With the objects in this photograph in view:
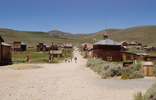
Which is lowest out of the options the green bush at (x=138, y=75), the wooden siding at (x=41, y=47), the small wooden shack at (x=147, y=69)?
the green bush at (x=138, y=75)

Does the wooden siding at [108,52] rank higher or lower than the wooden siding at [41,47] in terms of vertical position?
lower

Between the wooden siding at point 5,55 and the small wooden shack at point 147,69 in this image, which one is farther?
the wooden siding at point 5,55

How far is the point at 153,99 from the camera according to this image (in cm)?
572

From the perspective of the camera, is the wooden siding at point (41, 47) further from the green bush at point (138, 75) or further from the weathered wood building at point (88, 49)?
the green bush at point (138, 75)

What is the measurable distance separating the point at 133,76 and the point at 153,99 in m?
7.29

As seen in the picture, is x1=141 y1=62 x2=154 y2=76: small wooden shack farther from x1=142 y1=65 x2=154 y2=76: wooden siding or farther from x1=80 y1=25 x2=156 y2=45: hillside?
x1=80 y1=25 x2=156 y2=45: hillside

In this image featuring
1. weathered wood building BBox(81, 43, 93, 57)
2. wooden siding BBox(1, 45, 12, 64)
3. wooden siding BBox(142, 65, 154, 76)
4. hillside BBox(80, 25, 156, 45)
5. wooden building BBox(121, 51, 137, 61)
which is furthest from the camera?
hillside BBox(80, 25, 156, 45)

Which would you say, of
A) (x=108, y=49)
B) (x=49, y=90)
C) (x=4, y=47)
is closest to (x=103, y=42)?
(x=108, y=49)

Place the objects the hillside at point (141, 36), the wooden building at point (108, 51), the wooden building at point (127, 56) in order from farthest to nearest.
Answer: the hillside at point (141, 36)
the wooden building at point (127, 56)
the wooden building at point (108, 51)

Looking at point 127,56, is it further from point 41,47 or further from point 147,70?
point 41,47

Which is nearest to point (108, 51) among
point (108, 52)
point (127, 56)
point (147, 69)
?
point (108, 52)

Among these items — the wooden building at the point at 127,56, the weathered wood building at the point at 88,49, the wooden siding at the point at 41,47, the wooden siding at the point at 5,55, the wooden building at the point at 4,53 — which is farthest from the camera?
the wooden siding at the point at 41,47

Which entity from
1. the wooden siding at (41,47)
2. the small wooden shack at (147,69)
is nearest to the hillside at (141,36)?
the wooden siding at (41,47)

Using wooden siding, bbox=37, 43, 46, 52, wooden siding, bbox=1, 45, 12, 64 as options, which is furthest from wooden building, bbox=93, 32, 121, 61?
wooden siding, bbox=37, 43, 46, 52
